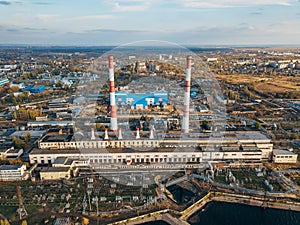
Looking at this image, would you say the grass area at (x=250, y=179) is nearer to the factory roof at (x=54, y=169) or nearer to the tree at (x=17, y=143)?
the factory roof at (x=54, y=169)

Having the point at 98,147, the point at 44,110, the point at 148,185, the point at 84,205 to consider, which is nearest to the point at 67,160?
the point at 98,147

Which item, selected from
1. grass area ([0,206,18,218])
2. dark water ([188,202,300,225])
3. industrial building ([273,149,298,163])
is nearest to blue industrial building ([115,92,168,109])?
industrial building ([273,149,298,163])

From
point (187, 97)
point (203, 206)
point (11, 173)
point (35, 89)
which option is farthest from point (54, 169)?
point (35, 89)

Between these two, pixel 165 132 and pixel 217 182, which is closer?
pixel 217 182

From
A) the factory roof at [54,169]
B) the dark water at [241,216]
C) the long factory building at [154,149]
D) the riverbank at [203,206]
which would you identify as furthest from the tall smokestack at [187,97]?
the factory roof at [54,169]

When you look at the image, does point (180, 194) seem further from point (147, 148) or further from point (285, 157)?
point (285, 157)

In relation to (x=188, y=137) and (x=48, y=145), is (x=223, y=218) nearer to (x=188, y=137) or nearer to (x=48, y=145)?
(x=188, y=137)
